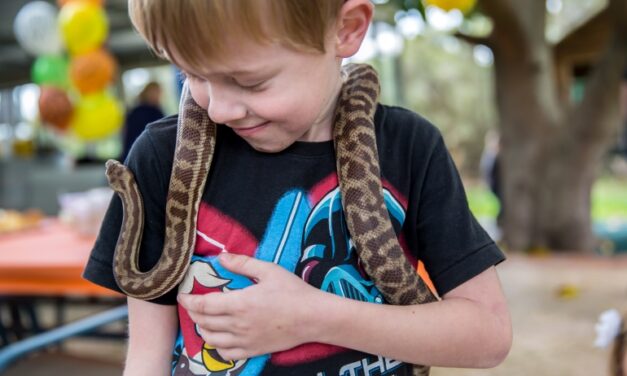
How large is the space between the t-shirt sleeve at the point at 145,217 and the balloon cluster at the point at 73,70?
20.0 feet

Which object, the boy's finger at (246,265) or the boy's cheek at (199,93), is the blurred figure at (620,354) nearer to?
the boy's finger at (246,265)

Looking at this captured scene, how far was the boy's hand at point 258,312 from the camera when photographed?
97 cm

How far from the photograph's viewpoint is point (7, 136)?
13617mm

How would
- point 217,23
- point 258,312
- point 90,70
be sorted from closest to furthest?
point 217,23
point 258,312
point 90,70

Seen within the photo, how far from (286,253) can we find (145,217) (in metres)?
0.25

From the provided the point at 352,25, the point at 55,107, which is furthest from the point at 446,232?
the point at 55,107

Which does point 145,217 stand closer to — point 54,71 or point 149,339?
point 149,339

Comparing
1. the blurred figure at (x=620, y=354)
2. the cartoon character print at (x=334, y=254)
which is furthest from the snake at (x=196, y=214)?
the blurred figure at (x=620, y=354)

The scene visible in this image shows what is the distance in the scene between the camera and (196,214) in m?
1.05

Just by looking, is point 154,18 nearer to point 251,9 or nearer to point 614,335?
point 251,9

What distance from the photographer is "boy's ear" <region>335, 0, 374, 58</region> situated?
1.00 m

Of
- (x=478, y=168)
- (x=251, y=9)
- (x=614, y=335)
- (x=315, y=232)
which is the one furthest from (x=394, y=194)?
(x=478, y=168)

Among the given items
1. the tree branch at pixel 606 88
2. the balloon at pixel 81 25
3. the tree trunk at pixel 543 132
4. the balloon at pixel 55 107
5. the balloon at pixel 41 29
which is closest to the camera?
the tree branch at pixel 606 88

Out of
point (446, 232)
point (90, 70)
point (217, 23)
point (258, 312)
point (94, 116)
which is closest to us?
point (217, 23)
